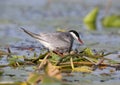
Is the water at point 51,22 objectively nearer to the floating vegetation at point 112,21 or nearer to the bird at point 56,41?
the floating vegetation at point 112,21

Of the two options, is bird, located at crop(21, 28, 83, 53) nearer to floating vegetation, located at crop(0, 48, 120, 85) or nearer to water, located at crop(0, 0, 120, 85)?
floating vegetation, located at crop(0, 48, 120, 85)

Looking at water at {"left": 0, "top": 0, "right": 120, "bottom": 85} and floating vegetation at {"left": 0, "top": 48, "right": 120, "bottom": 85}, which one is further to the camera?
water at {"left": 0, "top": 0, "right": 120, "bottom": 85}

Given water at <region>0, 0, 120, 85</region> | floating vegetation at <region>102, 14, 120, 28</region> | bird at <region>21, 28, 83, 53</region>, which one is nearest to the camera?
bird at <region>21, 28, 83, 53</region>

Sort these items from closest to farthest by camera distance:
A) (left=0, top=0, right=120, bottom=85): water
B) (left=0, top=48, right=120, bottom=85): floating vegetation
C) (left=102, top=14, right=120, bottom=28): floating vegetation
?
(left=0, top=48, right=120, bottom=85): floating vegetation
(left=0, top=0, right=120, bottom=85): water
(left=102, top=14, right=120, bottom=28): floating vegetation

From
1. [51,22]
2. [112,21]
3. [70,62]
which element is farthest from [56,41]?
[51,22]

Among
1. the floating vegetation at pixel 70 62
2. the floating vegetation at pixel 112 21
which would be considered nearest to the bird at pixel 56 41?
the floating vegetation at pixel 70 62

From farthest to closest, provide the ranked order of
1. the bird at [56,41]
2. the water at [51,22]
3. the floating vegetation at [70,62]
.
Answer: the water at [51,22], the bird at [56,41], the floating vegetation at [70,62]

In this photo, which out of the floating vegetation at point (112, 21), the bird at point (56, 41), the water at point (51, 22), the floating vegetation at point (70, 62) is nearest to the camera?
the floating vegetation at point (70, 62)

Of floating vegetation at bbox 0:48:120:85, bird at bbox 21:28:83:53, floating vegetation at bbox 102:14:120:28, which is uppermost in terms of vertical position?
floating vegetation at bbox 102:14:120:28

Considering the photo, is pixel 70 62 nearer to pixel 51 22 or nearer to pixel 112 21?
pixel 112 21

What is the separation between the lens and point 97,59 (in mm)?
8445

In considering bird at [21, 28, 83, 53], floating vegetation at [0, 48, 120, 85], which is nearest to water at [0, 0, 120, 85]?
floating vegetation at [0, 48, 120, 85]

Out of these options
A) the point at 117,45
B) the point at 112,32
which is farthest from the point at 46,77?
the point at 112,32

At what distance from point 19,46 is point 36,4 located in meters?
8.58
